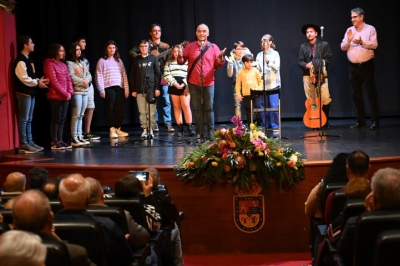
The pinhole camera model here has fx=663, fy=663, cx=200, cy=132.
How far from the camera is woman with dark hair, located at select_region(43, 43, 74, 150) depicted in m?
8.63

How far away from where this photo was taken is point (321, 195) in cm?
474

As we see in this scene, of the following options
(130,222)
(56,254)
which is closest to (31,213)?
(56,254)

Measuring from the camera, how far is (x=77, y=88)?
30.2ft

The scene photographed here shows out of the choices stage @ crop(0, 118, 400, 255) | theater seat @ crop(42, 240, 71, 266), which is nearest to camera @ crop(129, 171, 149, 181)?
stage @ crop(0, 118, 400, 255)

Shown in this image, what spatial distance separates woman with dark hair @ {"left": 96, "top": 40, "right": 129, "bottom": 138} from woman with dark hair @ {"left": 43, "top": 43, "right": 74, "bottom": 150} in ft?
4.08

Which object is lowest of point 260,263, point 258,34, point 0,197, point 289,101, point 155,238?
point 260,263

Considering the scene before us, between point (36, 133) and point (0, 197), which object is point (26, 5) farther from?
point (0, 197)

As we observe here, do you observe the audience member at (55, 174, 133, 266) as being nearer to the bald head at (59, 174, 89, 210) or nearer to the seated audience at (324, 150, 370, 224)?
the bald head at (59, 174, 89, 210)

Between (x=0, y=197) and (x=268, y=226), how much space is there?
8.75 ft

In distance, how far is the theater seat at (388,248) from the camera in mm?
2783

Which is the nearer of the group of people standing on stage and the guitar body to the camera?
the group of people standing on stage

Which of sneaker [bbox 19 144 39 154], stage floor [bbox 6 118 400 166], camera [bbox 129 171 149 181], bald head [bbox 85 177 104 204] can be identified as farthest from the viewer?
sneaker [bbox 19 144 39 154]

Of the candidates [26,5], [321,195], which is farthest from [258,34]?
[321,195]

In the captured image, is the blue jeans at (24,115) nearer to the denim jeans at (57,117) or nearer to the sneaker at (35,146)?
the sneaker at (35,146)
